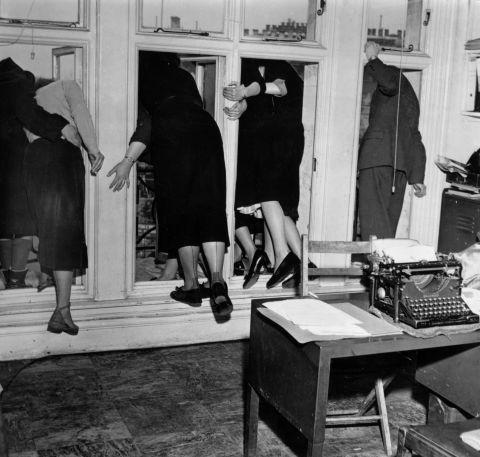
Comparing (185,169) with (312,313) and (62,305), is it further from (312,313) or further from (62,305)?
(312,313)

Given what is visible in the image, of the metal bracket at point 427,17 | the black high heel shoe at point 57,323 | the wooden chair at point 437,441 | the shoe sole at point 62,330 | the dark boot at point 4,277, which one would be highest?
the metal bracket at point 427,17

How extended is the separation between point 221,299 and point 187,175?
92 cm

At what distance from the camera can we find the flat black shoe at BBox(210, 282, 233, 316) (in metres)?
5.50

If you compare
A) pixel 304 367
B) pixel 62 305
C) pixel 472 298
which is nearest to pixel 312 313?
pixel 304 367

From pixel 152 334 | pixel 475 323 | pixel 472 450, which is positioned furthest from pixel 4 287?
pixel 472 450

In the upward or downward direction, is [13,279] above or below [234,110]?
below

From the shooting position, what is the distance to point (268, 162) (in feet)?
19.0

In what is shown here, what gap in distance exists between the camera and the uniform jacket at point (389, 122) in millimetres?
5996

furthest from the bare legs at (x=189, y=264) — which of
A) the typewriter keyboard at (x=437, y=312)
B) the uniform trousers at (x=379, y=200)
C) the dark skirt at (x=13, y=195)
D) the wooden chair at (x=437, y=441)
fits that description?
the wooden chair at (x=437, y=441)

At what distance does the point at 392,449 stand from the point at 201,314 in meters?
2.05

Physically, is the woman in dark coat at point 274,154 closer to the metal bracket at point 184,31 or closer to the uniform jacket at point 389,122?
the metal bracket at point 184,31

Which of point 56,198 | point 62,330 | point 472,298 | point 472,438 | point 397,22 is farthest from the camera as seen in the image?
point 397,22

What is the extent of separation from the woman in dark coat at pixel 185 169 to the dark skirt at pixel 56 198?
340mm

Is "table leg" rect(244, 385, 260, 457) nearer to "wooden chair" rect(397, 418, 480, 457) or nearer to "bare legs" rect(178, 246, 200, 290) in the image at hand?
"wooden chair" rect(397, 418, 480, 457)
